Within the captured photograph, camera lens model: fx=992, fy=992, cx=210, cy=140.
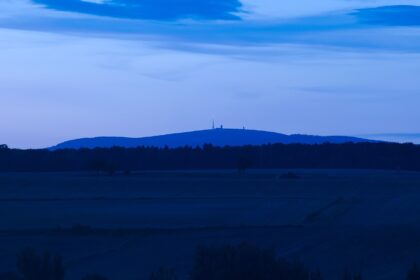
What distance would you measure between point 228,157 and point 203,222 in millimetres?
77022

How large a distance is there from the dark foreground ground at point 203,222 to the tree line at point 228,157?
125ft

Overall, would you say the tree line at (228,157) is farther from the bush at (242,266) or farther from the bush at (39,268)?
the bush at (242,266)

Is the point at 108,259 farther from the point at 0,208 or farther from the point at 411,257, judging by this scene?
the point at 0,208

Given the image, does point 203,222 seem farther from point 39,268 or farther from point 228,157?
point 228,157

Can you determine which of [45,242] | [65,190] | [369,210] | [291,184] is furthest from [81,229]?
[291,184]

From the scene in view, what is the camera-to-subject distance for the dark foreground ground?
3064 cm

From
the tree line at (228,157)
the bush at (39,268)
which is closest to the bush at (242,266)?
the bush at (39,268)

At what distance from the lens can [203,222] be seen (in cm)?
4228

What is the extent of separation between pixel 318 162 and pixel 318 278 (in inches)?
4181

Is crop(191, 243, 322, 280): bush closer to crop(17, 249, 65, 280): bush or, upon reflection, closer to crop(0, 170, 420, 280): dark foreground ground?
crop(17, 249, 65, 280): bush

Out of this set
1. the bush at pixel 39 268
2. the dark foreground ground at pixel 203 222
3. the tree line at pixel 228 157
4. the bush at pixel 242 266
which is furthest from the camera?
the tree line at pixel 228 157

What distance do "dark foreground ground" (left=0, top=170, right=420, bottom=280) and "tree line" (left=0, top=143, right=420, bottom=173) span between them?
1495 inches

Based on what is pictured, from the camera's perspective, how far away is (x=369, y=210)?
163ft

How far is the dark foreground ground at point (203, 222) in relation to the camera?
3064cm
